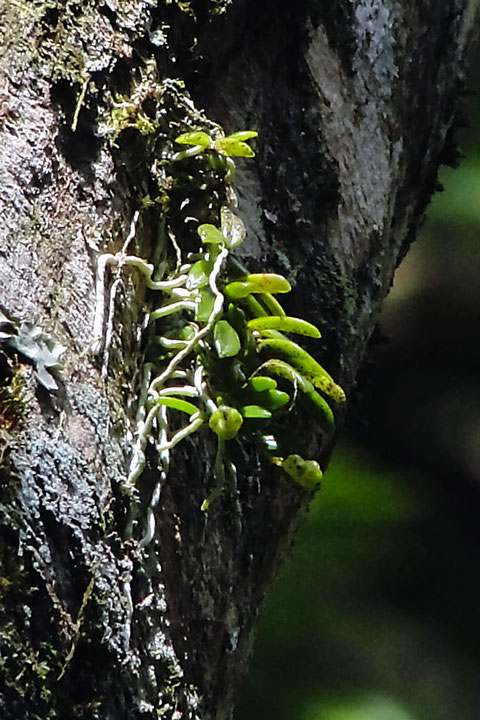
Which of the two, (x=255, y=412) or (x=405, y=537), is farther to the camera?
(x=405, y=537)

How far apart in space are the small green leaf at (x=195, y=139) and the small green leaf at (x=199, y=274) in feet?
0.29

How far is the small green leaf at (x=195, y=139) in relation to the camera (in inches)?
29.5

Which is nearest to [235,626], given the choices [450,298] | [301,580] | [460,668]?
[301,580]

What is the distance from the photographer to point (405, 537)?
8.32 ft

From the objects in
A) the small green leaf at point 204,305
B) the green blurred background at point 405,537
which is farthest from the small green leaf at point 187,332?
the green blurred background at point 405,537

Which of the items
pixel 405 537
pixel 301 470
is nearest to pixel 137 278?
pixel 301 470

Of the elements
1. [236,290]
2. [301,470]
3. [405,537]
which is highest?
A: [236,290]

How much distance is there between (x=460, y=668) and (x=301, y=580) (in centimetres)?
49

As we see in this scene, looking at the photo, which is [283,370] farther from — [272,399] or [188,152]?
[188,152]

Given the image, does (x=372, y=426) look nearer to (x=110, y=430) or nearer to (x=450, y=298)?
(x=450, y=298)

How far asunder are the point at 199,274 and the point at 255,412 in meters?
0.11

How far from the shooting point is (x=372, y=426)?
2.64 m

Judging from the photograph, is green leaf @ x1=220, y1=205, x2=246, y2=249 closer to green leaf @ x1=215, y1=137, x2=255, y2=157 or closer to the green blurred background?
green leaf @ x1=215, y1=137, x2=255, y2=157

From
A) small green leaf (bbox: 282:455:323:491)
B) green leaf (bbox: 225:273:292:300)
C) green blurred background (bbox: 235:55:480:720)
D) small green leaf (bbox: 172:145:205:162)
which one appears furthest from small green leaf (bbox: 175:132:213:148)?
green blurred background (bbox: 235:55:480:720)
